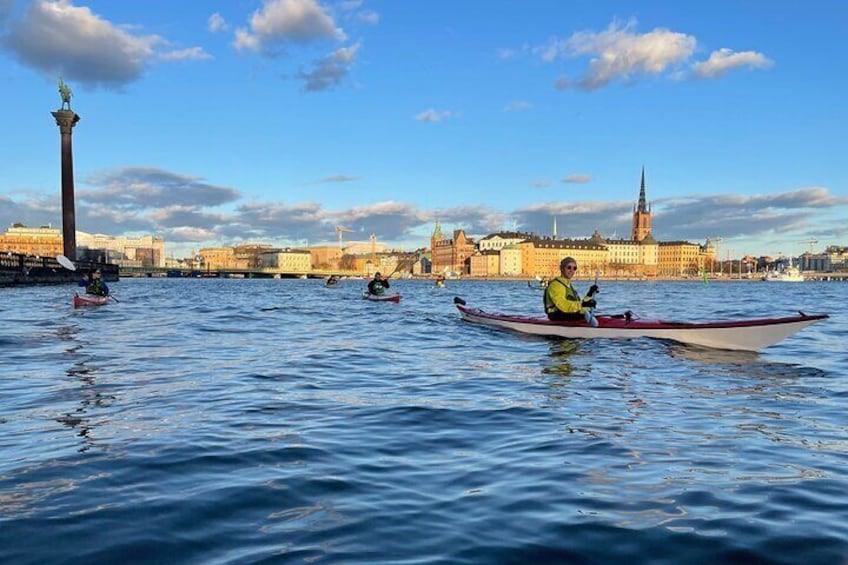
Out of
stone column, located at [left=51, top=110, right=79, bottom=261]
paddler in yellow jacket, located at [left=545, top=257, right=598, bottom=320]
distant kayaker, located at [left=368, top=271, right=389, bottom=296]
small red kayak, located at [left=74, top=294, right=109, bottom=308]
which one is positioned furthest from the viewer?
stone column, located at [left=51, top=110, right=79, bottom=261]

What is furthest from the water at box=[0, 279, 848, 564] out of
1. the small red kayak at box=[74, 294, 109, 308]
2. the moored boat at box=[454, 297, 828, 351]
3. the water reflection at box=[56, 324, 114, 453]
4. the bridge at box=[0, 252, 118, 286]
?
the bridge at box=[0, 252, 118, 286]

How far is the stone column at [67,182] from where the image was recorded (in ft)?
270

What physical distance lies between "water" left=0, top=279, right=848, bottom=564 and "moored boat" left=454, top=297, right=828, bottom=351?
3.43 ft

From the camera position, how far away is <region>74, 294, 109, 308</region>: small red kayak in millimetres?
31453

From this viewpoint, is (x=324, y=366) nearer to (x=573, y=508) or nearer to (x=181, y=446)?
(x=181, y=446)

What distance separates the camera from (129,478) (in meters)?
5.91

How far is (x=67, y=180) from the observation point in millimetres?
83000

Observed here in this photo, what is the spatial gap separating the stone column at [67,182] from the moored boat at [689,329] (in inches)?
3086

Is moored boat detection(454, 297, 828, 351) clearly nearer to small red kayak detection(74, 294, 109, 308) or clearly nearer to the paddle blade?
small red kayak detection(74, 294, 109, 308)

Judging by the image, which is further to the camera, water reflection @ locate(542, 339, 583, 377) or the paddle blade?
the paddle blade

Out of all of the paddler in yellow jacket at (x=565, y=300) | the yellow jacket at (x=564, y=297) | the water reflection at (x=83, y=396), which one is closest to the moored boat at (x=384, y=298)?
the paddler in yellow jacket at (x=565, y=300)

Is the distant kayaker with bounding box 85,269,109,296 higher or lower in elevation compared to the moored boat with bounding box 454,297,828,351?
higher

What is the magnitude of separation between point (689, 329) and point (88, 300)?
27.9 metres

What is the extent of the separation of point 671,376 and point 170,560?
1033 centimetres
